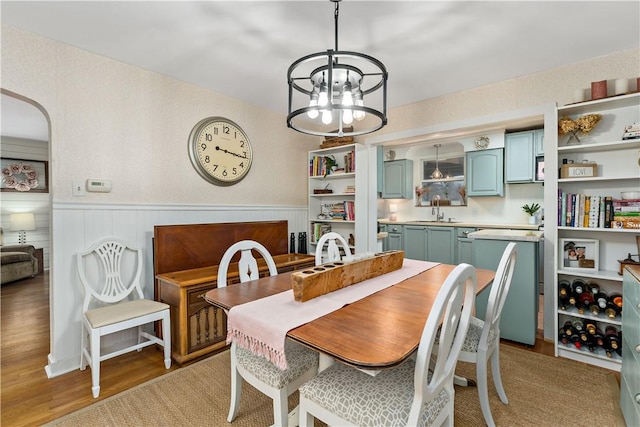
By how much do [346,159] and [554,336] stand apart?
2769 millimetres

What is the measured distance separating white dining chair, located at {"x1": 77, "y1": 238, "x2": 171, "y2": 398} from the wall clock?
15.9 ft

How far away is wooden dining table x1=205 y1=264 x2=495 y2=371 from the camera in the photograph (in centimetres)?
96

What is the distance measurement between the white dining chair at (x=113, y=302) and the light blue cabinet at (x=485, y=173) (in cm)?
467

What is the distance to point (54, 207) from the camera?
220 centimetres

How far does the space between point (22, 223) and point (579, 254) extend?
8036mm

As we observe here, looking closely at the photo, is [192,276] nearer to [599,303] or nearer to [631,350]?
[631,350]

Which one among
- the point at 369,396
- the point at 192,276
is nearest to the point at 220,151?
the point at 192,276

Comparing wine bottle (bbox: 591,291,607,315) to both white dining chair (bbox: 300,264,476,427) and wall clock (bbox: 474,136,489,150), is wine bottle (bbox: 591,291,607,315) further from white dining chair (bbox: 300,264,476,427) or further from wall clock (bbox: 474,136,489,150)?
wall clock (bbox: 474,136,489,150)

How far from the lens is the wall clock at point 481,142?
4.70m

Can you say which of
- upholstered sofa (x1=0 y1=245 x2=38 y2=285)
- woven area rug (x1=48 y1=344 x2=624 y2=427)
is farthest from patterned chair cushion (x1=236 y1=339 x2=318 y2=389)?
upholstered sofa (x1=0 y1=245 x2=38 y2=285)

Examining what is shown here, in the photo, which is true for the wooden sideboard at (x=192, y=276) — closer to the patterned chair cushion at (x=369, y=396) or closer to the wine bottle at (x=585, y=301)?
the patterned chair cushion at (x=369, y=396)

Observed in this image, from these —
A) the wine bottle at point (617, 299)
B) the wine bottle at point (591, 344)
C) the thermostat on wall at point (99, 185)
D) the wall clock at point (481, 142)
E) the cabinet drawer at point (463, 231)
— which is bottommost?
the wine bottle at point (591, 344)

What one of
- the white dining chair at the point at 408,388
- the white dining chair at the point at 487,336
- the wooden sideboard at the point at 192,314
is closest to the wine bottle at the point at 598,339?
the white dining chair at the point at 487,336

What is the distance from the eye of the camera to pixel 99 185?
7.84 feet
